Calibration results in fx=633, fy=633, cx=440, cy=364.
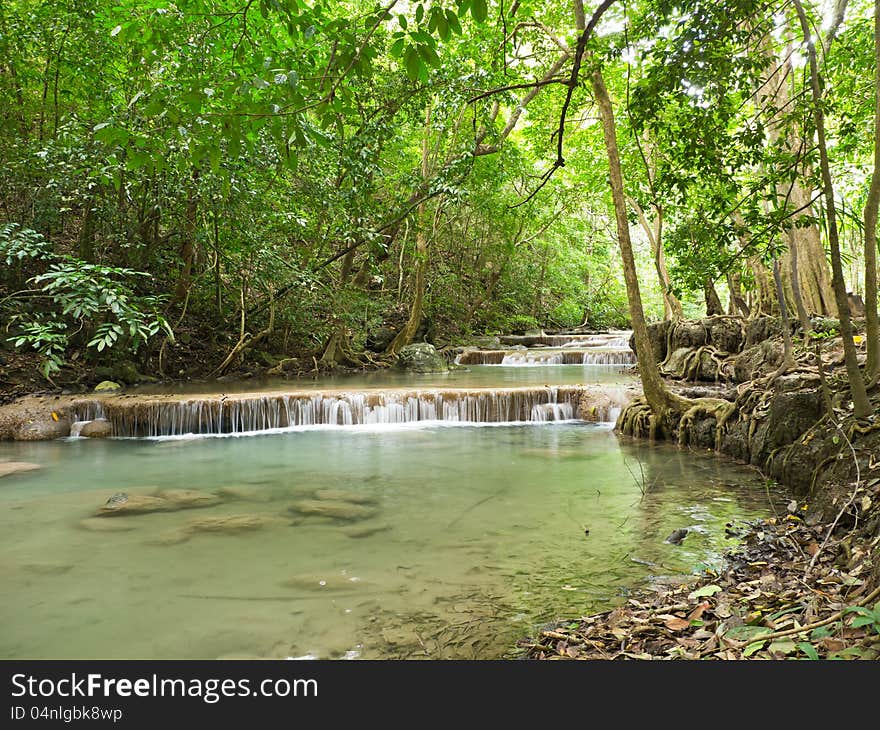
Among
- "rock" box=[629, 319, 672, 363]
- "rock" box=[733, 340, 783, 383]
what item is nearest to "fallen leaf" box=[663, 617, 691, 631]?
"rock" box=[733, 340, 783, 383]

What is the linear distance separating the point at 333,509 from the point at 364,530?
81 cm

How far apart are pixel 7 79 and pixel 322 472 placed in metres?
10.0

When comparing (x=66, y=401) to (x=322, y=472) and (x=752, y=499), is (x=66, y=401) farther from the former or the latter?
(x=752, y=499)

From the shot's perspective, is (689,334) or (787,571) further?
(689,334)

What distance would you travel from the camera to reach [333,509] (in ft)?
20.7

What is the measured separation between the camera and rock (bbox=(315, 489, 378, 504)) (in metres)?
6.66

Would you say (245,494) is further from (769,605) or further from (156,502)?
(769,605)

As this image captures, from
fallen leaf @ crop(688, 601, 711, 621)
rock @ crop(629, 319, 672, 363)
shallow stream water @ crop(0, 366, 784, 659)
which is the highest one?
rock @ crop(629, 319, 672, 363)

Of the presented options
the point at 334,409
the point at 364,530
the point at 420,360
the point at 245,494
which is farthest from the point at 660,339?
the point at 364,530

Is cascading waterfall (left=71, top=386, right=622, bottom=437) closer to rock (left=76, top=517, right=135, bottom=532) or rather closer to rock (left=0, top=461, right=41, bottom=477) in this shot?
rock (left=0, top=461, right=41, bottom=477)

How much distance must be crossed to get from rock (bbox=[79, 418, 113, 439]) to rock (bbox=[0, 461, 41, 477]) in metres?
1.85

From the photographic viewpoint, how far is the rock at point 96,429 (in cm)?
1041

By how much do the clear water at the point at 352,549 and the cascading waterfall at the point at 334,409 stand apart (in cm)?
170

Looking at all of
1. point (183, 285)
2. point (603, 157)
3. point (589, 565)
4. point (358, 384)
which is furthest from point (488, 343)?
point (589, 565)
